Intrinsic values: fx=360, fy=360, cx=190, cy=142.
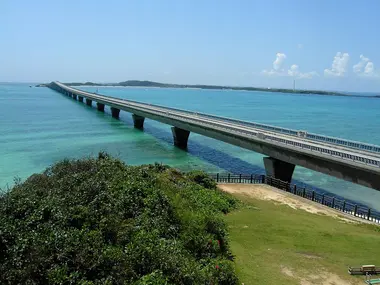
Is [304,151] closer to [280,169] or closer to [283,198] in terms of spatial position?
[280,169]

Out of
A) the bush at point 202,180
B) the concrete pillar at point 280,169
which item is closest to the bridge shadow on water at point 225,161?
A: the concrete pillar at point 280,169

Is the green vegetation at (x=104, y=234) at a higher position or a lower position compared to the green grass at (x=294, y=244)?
higher

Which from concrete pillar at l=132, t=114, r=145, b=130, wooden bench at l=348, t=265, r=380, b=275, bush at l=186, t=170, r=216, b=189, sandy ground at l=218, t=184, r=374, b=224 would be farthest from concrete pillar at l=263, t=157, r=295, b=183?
concrete pillar at l=132, t=114, r=145, b=130

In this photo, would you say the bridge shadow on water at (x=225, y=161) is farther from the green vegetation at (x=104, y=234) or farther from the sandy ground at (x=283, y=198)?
the green vegetation at (x=104, y=234)

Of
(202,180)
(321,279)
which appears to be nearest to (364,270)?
(321,279)

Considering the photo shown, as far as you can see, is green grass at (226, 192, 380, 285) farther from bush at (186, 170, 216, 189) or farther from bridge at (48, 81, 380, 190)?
bridge at (48, 81, 380, 190)

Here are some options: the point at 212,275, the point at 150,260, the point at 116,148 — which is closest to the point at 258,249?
the point at 212,275
